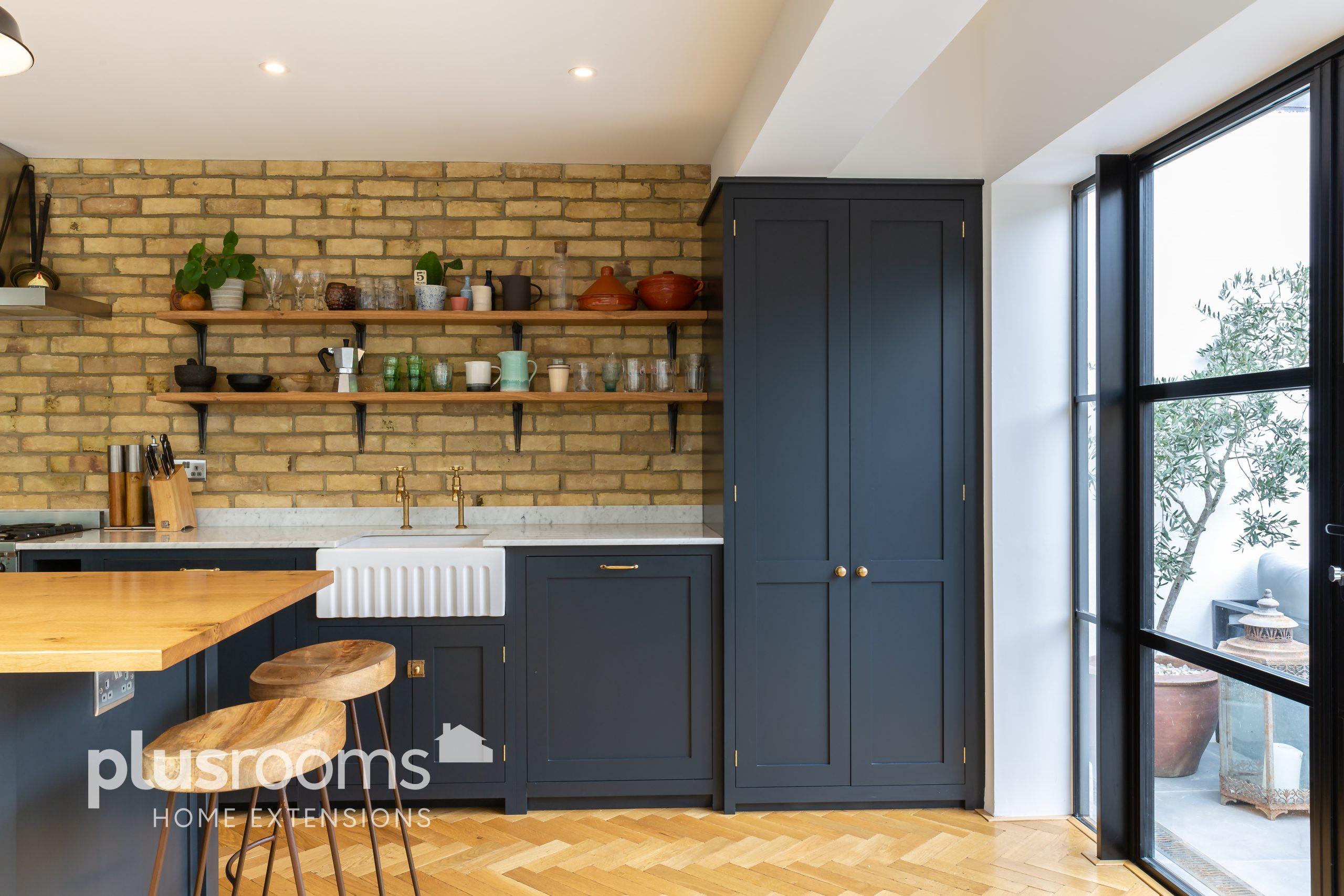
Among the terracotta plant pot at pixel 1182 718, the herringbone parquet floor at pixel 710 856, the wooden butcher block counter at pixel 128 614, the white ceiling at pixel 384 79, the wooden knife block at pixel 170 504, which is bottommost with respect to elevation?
the herringbone parquet floor at pixel 710 856

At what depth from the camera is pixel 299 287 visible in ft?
11.4

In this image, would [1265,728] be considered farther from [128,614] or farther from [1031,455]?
[128,614]

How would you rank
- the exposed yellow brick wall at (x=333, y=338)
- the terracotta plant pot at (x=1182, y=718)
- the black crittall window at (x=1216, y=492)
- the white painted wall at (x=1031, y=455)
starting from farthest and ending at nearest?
1. the exposed yellow brick wall at (x=333, y=338)
2. the white painted wall at (x=1031, y=455)
3. the terracotta plant pot at (x=1182, y=718)
4. the black crittall window at (x=1216, y=492)

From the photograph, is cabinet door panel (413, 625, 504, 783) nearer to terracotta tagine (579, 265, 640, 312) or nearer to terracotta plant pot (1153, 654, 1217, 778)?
terracotta tagine (579, 265, 640, 312)

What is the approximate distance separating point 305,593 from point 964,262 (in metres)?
2.42

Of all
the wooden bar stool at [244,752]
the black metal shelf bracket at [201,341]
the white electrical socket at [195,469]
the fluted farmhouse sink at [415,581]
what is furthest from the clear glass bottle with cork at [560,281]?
the wooden bar stool at [244,752]

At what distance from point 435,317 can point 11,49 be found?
1.79 meters

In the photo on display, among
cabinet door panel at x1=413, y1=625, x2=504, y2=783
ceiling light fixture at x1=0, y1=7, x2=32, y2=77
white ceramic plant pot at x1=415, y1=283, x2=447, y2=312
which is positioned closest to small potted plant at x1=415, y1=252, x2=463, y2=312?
white ceramic plant pot at x1=415, y1=283, x2=447, y2=312

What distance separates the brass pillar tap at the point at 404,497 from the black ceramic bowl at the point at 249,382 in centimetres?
62

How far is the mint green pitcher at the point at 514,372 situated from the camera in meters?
3.41

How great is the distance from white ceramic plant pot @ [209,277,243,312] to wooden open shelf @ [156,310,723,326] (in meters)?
0.05

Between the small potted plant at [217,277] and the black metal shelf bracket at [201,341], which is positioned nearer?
the small potted plant at [217,277]

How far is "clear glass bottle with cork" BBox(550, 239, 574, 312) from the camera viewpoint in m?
3.47

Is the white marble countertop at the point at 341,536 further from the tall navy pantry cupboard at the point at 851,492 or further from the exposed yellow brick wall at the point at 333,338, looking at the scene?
the tall navy pantry cupboard at the point at 851,492
